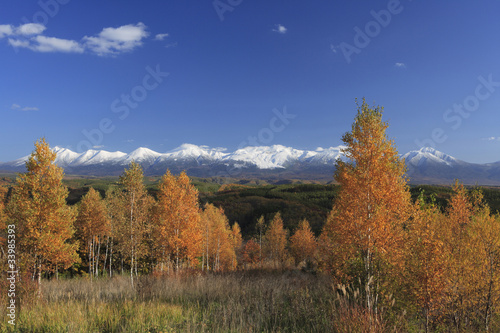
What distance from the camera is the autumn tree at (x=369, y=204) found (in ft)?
38.5

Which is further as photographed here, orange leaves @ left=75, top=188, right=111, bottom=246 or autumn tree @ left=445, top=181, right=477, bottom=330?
orange leaves @ left=75, top=188, right=111, bottom=246

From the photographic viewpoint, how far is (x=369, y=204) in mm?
12203

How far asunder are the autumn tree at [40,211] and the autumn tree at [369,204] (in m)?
18.7

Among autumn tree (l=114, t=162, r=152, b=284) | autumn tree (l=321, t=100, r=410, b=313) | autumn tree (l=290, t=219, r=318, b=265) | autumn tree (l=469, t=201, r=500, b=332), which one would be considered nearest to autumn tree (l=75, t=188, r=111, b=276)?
autumn tree (l=114, t=162, r=152, b=284)

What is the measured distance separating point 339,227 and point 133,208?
20393 mm

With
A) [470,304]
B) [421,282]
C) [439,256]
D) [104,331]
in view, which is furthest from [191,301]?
[470,304]

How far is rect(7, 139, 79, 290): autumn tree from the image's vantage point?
16.7 m

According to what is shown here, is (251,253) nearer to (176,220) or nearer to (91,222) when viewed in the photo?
(91,222)

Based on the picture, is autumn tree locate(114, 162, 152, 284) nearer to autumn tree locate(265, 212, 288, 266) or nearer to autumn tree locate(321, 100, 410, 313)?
autumn tree locate(321, 100, 410, 313)

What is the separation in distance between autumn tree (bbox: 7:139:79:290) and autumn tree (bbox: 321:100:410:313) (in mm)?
18697

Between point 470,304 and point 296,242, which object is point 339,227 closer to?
point 470,304

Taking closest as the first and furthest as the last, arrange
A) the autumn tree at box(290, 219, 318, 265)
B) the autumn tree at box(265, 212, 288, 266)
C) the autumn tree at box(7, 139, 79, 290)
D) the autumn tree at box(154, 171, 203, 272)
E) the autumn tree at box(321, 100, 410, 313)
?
the autumn tree at box(321, 100, 410, 313)
the autumn tree at box(7, 139, 79, 290)
the autumn tree at box(154, 171, 203, 272)
the autumn tree at box(290, 219, 318, 265)
the autumn tree at box(265, 212, 288, 266)

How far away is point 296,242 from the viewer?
53500 millimetres

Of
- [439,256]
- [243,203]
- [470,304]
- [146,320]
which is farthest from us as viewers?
[243,203]
